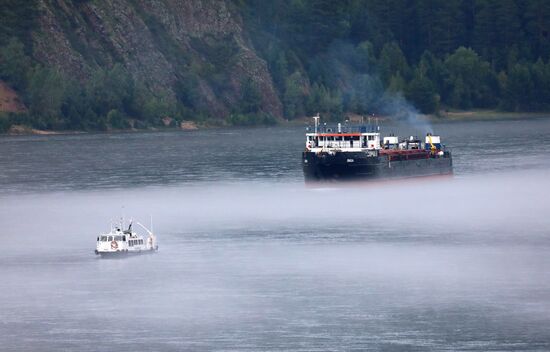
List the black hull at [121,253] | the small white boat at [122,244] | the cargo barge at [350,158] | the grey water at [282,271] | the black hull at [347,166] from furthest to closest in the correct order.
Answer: the cargo barge at [350,158], the black hull at [347,166], the small white boat at [122,244], the black hull at [121,253], the grey water at [282,271]

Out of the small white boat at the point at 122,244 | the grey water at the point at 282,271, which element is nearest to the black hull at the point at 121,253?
the small white boat at the point at 122,244

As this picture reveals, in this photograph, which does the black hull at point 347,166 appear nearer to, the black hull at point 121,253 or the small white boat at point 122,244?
the small white boat at point 122,244

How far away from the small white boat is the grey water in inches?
37.7

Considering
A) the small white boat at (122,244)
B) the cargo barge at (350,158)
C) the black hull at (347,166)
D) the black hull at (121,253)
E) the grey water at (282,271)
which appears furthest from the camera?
the cargo barge at (350,158)

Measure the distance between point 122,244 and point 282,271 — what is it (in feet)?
46.4

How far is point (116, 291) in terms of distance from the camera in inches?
3182

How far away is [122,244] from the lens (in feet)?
315

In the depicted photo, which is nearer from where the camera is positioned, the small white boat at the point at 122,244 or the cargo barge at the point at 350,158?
the small white boat at the point at 122,244

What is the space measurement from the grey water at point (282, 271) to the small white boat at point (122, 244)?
0.96 m

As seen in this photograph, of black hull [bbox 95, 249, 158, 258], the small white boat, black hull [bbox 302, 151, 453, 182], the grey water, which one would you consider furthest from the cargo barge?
black hull [bbox 95, 249, 158, 258]

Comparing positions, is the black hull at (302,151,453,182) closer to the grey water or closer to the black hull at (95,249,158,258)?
the grey water

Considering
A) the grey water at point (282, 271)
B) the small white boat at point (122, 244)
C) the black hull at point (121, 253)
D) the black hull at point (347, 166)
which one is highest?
the black hull at point (347, 166)

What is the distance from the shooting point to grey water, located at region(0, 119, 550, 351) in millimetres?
68500

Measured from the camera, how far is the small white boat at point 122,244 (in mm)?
94750
